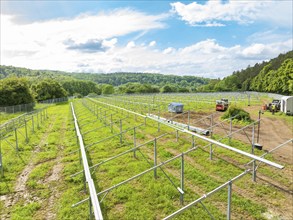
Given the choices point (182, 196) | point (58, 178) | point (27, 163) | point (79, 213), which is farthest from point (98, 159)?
point (182, 196)

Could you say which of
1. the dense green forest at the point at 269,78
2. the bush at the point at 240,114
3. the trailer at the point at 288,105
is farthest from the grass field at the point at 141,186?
the dense green forest at the point at 269,78

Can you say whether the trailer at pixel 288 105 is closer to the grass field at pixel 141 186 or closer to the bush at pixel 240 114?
the bush at pixel 240 114

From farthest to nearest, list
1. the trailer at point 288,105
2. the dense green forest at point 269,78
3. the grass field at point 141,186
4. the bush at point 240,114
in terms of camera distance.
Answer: the dense green forest at point 269,78 < the trailer at point 288,105 < the bush at point 240,114 < the grass field at point 141,186

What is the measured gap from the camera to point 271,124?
2117 cm

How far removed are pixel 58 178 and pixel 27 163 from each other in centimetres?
337

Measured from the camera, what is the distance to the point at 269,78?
72.4 m

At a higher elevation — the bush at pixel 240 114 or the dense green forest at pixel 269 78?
the dense green forest at pixel 269 78

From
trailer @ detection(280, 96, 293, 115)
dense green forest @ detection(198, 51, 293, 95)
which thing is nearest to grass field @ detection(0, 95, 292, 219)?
trailer @ detection(280, 96, 293, 115)

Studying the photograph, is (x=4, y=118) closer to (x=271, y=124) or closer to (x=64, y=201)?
(x=64, y=201)

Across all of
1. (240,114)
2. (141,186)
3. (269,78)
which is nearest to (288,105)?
(240,114)

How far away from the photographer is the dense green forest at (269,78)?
55781 millimetres

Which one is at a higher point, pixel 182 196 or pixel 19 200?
pixel 182 196

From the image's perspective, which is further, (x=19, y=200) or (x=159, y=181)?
(x=159, y=181)

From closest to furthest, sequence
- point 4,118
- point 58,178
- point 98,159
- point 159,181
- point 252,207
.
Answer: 1. point 252,207
2. point 159,181
3. point 58,178
4. point 98,159
5. point 4,118
